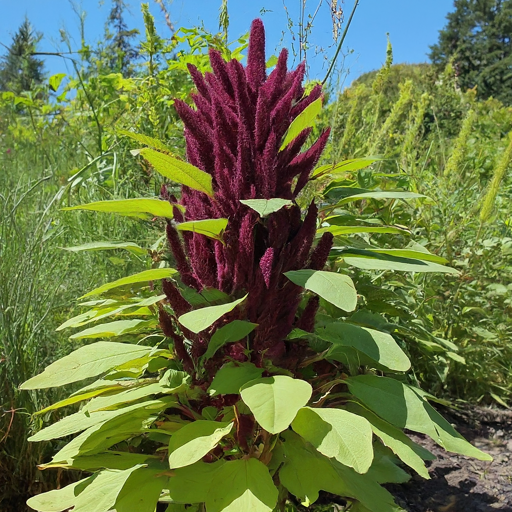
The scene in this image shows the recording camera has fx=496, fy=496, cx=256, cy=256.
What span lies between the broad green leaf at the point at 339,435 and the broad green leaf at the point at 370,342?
122mm

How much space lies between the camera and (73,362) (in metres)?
1.07

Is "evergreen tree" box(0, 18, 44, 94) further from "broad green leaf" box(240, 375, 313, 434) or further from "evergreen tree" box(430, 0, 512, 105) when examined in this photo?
"evergreen tree" box(430, 0, 512, 105)

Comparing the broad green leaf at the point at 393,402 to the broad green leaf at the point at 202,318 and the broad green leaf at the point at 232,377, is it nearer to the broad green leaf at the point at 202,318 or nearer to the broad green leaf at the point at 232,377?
the broad green leaf at the point at 232,377

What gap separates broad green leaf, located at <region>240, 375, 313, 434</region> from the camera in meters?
0.82

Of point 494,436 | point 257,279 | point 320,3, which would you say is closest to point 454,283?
point 494,436

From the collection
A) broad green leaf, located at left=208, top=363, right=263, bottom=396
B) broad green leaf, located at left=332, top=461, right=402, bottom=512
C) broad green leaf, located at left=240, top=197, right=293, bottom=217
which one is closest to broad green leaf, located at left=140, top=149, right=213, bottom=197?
broad green leaf, located at left=240, top=197, right=293, bottom=217

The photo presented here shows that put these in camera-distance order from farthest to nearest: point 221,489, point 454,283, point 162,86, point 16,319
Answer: point 162,86
point 454,283
point 16,319
point 221,489

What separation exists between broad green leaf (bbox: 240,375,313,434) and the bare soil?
1.06 metres

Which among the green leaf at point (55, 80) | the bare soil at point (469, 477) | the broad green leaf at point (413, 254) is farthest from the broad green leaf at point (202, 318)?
the green leaf at point (55, 80)

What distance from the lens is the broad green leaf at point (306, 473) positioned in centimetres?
102

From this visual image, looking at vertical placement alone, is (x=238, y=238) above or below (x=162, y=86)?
below

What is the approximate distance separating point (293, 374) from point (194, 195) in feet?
1.56

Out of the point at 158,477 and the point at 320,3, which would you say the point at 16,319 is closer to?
the point at 158,477

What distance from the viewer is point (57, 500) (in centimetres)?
112
